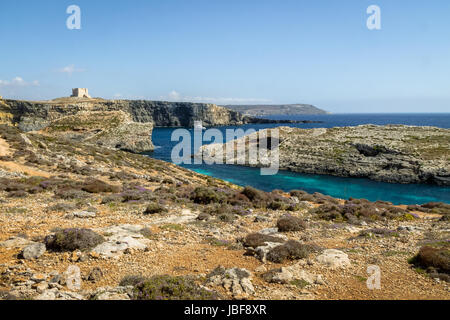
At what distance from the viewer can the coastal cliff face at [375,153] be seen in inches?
2100

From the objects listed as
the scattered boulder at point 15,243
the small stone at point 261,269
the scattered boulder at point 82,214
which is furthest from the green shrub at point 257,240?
the scattered boulder at point 15,243

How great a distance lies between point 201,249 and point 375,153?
59.8 m

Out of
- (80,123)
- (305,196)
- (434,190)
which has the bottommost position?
(434,190)

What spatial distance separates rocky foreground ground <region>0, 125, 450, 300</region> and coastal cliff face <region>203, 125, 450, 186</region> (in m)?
41.2

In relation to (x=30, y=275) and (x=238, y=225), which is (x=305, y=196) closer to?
(x=238, y=225)

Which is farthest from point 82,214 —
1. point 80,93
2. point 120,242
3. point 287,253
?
point 80,93

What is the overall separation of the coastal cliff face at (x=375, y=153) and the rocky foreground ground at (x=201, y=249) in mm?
41213

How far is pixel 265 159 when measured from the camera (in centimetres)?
6856

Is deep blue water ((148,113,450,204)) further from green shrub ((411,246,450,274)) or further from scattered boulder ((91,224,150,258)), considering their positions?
scattered boulder ((91,224,150,258))

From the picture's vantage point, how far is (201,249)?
1053 cm

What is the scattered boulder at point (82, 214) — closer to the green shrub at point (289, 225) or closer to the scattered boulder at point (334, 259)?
the green shrub at point (289, 225)

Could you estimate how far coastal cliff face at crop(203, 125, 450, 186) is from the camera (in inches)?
2100

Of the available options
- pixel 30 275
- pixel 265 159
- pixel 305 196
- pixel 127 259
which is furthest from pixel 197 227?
pixel 265 159

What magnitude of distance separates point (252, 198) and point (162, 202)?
6.40 m
